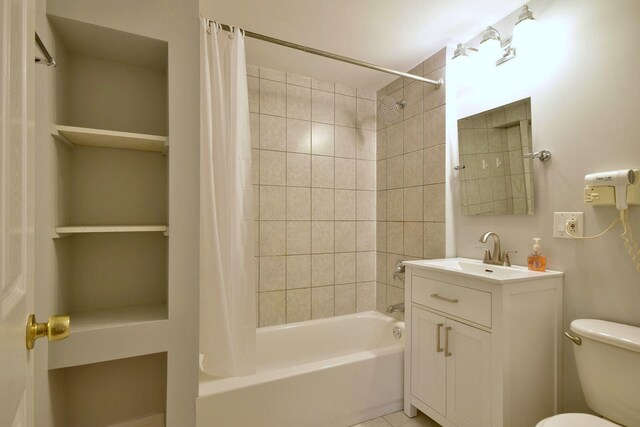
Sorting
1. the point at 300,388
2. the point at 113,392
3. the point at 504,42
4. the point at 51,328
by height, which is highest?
the point at 504,42

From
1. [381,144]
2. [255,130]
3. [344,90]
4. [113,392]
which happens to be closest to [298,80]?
[344,90]

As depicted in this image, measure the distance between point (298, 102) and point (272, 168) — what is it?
0.58m

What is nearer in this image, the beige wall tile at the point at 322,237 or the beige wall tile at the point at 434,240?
the beige wall tile at the point at 434,240

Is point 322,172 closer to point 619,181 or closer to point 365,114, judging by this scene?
point 365,114

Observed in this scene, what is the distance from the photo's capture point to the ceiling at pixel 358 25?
171 cm

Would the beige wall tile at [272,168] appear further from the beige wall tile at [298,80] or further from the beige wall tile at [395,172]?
the beige wall tile at [395,172]

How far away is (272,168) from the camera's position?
2.39 metres

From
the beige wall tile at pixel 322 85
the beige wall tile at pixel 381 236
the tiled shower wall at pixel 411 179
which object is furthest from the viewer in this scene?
the beige wall tile at pixel 381 236

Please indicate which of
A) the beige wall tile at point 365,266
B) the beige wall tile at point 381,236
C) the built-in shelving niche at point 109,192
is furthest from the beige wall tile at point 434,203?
the built-in shelving niche at point 109,192

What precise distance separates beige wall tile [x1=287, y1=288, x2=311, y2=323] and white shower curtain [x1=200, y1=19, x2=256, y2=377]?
788 mm

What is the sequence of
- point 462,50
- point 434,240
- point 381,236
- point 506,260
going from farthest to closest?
point 381,236 → point 434,240 → point 462,50 → point 506,260

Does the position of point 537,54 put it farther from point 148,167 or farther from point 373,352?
point 148,167

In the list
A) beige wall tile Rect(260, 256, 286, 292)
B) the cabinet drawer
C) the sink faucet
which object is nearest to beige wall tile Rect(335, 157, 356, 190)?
beige wall tile Rect(260, 256, 286, 292)

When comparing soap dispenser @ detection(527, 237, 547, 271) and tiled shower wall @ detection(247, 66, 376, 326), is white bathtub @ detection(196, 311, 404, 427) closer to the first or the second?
tiled shower wall @ detection(247, 66, 376, 326)
